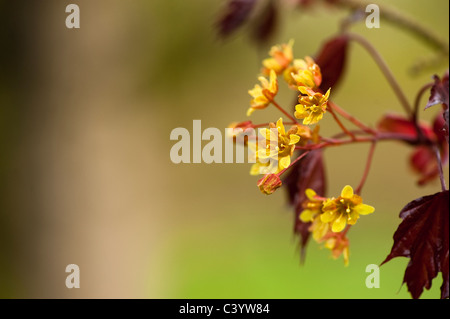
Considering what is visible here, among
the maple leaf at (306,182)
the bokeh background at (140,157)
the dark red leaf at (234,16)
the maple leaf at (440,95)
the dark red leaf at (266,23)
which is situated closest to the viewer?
the maple leaf at (440,95)

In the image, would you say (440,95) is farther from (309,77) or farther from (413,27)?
(413,27)

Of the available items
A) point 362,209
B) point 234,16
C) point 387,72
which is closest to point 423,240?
point 362,209

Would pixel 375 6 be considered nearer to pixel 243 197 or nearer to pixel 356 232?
pixel 356 232

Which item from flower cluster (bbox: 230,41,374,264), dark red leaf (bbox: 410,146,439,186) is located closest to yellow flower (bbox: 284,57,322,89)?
flower cluster (bbox: 230,41,374,264)

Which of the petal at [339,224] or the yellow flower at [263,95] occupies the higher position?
the yellow flower at [263,95]

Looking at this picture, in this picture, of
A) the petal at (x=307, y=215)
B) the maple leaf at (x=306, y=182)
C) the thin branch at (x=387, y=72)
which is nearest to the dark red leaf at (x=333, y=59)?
the thin branch at (x=387, y=72)

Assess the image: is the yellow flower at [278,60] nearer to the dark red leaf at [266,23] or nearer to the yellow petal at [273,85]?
the yellow petal at [273,85]

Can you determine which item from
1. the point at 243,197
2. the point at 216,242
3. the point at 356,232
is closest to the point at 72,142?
the point at 216,242
